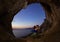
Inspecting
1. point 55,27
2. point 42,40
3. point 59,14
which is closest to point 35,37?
point 42,40

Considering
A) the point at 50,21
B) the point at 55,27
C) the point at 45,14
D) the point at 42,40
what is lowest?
the point at 42,40

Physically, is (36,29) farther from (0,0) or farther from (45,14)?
(0,0)

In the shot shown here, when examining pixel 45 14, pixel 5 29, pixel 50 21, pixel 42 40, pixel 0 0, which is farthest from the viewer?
pixel 45 14

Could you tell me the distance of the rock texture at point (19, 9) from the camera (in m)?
2.82

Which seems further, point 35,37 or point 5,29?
point 35,37

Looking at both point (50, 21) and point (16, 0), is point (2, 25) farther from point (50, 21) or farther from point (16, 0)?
point (50, 21)

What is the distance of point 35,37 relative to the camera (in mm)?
3197

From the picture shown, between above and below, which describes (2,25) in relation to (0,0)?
below

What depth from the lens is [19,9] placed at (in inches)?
119

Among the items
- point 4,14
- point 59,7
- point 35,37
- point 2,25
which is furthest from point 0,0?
point 59,7

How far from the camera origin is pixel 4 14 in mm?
2838

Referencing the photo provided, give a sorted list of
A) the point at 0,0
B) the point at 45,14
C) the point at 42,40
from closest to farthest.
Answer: the point at 0,0
the point at 42,40
the point at 45,14

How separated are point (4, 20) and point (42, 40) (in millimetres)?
794

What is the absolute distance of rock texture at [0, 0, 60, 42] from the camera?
2822 millimetres
